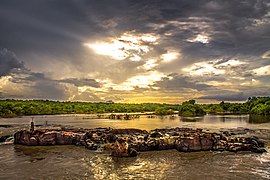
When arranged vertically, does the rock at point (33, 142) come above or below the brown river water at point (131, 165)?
above

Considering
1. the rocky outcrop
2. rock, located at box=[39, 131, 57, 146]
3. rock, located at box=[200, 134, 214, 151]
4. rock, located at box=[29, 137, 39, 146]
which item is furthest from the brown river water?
rock, located at box=[39, 131, 57, 146]

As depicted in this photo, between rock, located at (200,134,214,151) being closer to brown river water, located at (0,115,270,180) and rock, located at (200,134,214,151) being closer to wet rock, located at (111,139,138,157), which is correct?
brown river water, located at (0,115,270,180)

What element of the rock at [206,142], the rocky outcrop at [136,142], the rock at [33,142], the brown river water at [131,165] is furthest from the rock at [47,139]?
the rock at [206,142]

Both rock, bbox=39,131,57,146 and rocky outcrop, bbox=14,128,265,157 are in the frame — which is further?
rock, bbox=39,131,57,146

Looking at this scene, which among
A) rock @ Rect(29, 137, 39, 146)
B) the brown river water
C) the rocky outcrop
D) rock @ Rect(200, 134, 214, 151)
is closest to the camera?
the brown river water

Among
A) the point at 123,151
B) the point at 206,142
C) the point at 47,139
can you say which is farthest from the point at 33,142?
the point at 206,142

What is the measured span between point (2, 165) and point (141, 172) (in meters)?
14.3

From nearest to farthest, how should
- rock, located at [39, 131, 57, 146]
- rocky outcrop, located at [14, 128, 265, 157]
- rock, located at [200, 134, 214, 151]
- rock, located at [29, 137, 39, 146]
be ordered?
rocky outcrop, located at [14, 128, 265, 157] → rock, located at [200, 134, 214, 151] → rock, located at [29, 137, 39, 146] → rock, located at [39, 131, 57, 146]

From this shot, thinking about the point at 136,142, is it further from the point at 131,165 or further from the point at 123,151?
the point at 131,165

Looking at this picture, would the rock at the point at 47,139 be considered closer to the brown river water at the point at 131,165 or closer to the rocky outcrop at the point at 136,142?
the rocky outcrop at the point at 136,142

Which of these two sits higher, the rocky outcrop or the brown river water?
the rocky outcrop

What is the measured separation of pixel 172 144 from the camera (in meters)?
34.9

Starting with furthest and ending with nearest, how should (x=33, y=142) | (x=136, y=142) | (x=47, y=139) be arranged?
(x=47, y=139), (x=33, y=142), (x=136, y=142)

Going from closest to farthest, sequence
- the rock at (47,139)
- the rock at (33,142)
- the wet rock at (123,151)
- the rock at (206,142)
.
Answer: the wet rock at (123,151)
the rock at (206,142)
the rock at (33,142)
the rock at (47,139)
